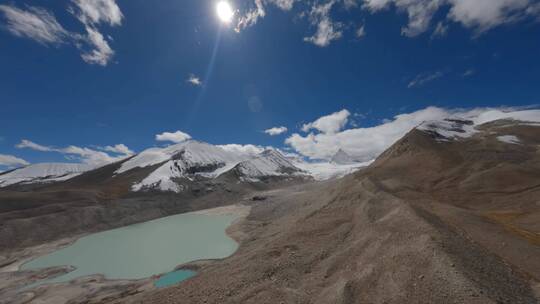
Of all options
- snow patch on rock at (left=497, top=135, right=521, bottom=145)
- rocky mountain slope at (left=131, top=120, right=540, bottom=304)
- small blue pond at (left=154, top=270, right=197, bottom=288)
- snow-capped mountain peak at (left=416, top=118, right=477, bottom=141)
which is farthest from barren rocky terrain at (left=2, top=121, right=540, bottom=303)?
snow-capped mountain peak at (left=416, top=118, right=477, bottom=141)

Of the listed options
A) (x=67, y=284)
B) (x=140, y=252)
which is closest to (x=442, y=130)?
(x=140, y=252)

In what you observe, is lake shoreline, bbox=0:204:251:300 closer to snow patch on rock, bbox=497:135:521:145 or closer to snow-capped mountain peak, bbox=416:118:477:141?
snow-capped mountain peak, bbox=416:118:477:141

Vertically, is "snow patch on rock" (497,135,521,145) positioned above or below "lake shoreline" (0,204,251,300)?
above

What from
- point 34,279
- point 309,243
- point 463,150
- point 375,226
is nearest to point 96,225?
point 34,279

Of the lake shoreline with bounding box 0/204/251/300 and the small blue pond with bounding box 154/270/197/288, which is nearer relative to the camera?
the lake shoreline with bounding box 0/204/251/300

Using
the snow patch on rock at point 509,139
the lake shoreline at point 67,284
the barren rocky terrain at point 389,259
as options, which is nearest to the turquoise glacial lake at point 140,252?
the lake shoreline at point 67,284

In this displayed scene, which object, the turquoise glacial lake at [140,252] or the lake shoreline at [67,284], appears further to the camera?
the turquoise glacial lake at [140,252]

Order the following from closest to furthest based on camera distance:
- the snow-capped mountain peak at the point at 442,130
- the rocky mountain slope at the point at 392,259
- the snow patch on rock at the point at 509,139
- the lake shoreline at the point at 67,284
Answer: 1. the rocky mountain slope at the point at 392,259
2. the lake shoreline at the point at 67,284
3. the snow patch on rock at the point at 509,139
4. the snow-capped mountain peak at the point at 442,130

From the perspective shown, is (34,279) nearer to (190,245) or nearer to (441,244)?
(190,245)

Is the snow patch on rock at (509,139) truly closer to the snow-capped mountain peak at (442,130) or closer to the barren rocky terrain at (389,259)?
the snow-capped mountain peak at (442,130)
